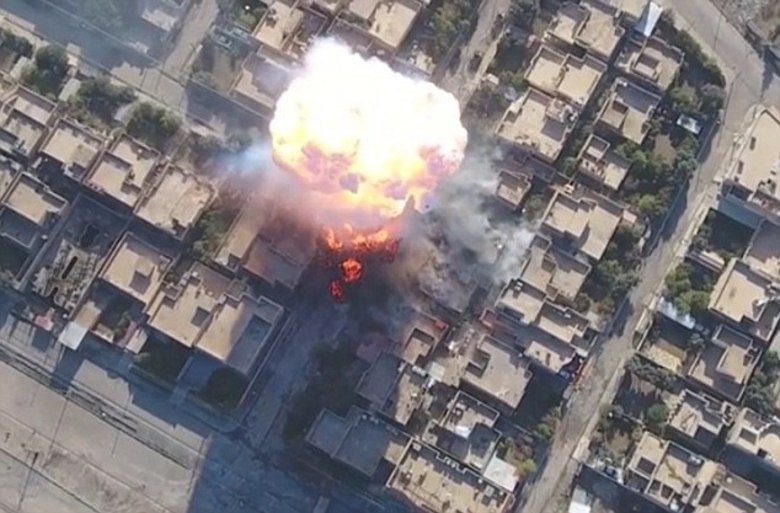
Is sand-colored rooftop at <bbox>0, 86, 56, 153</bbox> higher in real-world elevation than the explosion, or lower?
lower

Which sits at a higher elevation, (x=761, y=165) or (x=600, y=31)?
(x=600, y=31)

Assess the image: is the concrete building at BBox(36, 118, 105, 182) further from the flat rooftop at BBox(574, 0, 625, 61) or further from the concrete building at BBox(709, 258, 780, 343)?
the concrete building at BBox(709, 258, 780, 343)

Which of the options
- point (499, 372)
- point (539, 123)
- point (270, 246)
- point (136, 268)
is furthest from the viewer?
point (539, 123)

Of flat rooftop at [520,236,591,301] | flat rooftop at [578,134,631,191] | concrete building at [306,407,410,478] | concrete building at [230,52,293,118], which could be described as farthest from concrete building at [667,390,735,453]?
concrete building at [230,52,293,118]

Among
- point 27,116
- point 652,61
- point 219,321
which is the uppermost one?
point 652,61

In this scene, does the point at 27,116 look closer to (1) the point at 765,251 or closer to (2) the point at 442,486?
(2) the point at 442,486

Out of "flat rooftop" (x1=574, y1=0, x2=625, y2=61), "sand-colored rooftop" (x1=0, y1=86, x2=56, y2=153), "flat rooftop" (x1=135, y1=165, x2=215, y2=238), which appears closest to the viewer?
"flat rooftop" (x1=135, y1=165, x2=215, y2=238)

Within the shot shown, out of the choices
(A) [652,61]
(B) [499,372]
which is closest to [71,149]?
(B) [499,372]

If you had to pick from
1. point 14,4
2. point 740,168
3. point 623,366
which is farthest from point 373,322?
point 14,4
